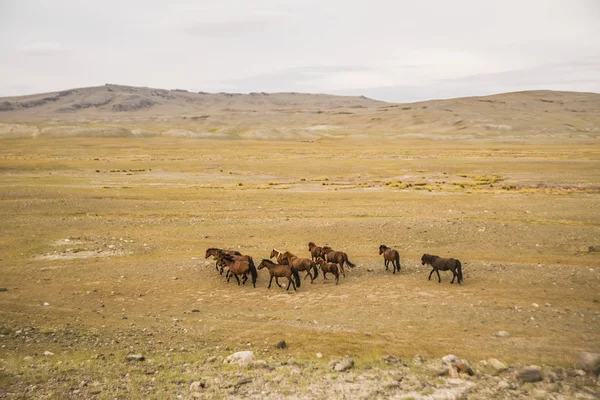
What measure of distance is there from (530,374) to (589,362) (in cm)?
122

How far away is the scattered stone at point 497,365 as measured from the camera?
28.5ft

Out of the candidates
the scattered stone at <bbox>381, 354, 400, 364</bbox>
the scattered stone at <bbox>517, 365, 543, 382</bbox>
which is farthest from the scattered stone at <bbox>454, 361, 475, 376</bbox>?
the scattered stone at <bbox>381, 354, 400, 364</bbox>

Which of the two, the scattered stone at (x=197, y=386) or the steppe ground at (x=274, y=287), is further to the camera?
the steppe ground at (x=274, y=287)

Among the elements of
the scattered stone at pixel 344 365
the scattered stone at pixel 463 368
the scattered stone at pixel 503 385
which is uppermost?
the scattered stone at pixel 463 368

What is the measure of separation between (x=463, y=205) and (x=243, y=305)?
61.6 ft

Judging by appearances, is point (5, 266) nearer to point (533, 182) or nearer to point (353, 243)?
point (353, 243)

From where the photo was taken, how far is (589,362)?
27.9 ft

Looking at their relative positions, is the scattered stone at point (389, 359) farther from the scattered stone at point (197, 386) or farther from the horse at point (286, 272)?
the horse at point (286, 272)

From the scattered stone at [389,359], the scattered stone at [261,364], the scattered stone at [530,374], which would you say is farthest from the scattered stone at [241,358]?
the scattered stone at [530,374]

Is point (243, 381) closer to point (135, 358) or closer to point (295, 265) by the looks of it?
point (135, 358)

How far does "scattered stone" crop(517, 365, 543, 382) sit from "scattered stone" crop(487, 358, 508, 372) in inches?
12.4

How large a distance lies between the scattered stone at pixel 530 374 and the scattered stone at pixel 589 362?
2.76 feet

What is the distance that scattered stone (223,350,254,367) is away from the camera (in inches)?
355

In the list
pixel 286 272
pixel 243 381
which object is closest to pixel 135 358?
pixel 243 381
